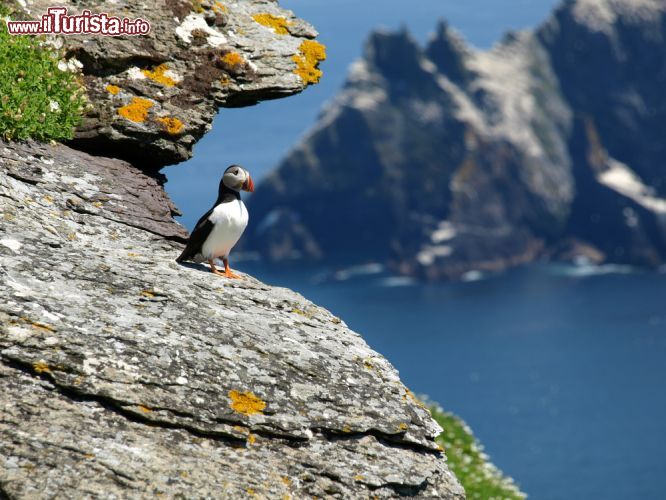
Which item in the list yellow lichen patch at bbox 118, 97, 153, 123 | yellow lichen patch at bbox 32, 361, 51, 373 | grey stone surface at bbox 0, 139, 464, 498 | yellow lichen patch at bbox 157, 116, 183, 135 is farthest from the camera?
yellow lichen patch at bbox 157, 116, 183, 135

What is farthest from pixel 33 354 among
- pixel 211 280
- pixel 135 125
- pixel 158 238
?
pixel 135 125

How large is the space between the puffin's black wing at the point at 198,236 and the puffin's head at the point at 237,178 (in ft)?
1.72

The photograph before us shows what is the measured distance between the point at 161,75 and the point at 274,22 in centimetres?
325

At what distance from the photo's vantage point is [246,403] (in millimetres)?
12750

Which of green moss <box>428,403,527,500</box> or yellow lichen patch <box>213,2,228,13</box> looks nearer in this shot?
yellow lichen patch <box>213,2,228,13</box>

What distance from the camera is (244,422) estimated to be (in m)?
Answer: 12.6

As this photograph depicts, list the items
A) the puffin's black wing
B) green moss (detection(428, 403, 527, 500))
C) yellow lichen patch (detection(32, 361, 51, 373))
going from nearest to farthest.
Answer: yellow lichen patch (detection(32, 361, 51, 373)), the puffin's black wing, green moss (detection(428, 403, 527, 500))

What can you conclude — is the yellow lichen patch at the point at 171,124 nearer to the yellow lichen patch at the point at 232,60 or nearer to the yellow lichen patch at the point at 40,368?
the yellow lichen patch at the point at 232,60

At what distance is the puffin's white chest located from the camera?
50.7ft

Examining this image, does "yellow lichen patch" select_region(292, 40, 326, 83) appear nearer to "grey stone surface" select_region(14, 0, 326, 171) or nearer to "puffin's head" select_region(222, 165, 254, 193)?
"grey stone surface" select_region(14, 0, 326, 171)

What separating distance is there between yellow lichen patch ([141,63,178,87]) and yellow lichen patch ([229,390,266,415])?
25.4 feet

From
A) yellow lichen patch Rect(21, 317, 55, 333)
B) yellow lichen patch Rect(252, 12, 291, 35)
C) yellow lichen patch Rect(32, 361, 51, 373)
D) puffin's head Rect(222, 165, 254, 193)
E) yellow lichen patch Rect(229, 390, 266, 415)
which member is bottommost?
yellow lichen patch Rect(32, 361, 51, 373)

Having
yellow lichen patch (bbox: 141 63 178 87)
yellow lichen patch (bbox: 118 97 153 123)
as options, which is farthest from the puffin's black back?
yellow lichen patch (bbox: 141 63 178 87)

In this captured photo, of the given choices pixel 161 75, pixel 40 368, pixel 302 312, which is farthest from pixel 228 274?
pixel 161 75
